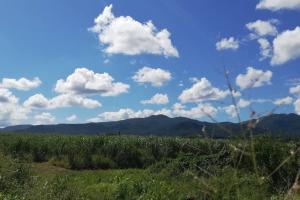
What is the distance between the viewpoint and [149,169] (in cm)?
1992

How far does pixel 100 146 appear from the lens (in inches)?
1296

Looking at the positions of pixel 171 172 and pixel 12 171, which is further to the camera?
pixel 171 172

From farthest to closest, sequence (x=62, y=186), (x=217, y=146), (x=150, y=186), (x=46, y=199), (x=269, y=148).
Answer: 1. (x=217, y=146)
2. (x=269, y=148)
3. (x=150, y=186)
4. (x=62, y=186)
5. (x=46, y=199)

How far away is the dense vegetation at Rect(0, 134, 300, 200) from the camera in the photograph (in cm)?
421

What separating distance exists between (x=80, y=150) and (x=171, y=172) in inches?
607

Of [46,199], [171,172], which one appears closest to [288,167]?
[171,172]

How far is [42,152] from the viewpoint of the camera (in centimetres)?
3098

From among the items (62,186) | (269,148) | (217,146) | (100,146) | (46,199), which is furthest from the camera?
(100,146)

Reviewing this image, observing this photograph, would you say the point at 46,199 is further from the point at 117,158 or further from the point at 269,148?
the point at 117,158

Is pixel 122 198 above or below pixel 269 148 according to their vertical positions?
below

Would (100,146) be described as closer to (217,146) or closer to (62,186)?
(217,146)

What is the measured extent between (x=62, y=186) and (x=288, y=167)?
813cm

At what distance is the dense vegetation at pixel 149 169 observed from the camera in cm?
421

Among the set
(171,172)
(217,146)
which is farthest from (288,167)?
(217,146)
